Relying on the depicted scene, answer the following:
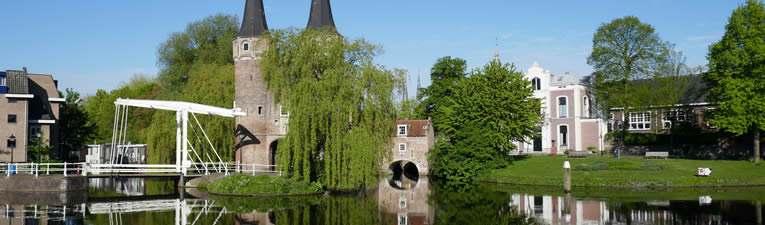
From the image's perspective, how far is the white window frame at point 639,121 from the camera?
52344 mm

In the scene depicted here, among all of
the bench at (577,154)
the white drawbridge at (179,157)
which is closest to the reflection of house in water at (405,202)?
the white drawbridge at (179,157)

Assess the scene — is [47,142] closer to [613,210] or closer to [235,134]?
[235,134]

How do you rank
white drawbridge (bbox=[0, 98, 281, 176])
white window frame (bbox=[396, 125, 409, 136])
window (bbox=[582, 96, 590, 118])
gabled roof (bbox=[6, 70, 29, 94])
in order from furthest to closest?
window (bbox=[582, 96, 590, 118]) < white window frame (bbox=[396, 125, 409, 136]) < gabled roof (bbox=[6, 70, 29, 94]) < white drawbridge (bbox=[0, 98, 281, 176])

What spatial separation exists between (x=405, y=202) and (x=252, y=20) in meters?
16.3

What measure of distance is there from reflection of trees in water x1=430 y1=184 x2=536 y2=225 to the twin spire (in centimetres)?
1189

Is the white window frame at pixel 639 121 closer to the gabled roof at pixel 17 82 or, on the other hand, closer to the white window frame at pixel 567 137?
the white window frame at pixel 567 137

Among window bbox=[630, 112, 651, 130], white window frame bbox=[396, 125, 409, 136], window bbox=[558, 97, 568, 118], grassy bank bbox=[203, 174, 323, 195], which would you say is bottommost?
grassy bank bbox=[203, 174, 323, 195]

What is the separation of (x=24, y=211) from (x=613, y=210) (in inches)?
893

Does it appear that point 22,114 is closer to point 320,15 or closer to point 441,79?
point 320,15

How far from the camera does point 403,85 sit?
108 ft

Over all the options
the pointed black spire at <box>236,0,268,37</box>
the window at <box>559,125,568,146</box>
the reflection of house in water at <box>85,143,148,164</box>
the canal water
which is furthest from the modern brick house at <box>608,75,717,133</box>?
the reflection of house in water at <box>85,143,148,164</box>

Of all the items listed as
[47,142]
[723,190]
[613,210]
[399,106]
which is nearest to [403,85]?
[399,106]

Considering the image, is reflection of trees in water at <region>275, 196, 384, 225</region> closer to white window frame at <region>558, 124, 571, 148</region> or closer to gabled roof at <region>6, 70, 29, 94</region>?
gabled roof at <region>6, 70, 29, 94</region>

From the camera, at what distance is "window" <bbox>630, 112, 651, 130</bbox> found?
52.4m
